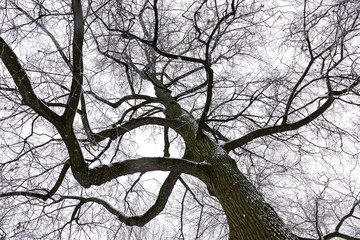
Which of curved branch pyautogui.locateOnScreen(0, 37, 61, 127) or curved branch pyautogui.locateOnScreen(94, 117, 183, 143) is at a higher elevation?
curved branch pyautogui.locateOnScreen(94, 117, 183, 143)

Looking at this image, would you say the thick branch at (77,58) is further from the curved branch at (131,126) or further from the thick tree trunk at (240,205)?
the thick tree trunk at (240,205)

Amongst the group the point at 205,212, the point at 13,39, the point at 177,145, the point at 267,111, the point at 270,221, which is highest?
the point at 177,145

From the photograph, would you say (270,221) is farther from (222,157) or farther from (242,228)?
(222,157)

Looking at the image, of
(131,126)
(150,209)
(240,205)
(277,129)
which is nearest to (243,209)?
(240,205)

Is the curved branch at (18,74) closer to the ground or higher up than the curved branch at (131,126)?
closer to the ground

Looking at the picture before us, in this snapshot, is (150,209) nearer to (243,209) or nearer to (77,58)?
(243,209)

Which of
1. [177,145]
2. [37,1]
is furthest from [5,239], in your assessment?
[177,145]

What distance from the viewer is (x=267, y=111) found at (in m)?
5.00

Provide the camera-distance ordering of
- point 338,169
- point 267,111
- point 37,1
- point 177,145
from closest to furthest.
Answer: point 37,1 → point 338,169 → point 267,111 → point 177,145

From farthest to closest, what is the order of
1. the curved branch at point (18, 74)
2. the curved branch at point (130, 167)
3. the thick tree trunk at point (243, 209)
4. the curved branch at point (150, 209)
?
the curved branch at point (150, 209) < the curved branch at point (130, 167) < the thick tree trunk at point (243, 209) < the curved branch at point (18, 74)

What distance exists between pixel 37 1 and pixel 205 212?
14.2 feet

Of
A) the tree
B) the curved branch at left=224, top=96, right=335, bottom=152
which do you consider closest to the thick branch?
the tree

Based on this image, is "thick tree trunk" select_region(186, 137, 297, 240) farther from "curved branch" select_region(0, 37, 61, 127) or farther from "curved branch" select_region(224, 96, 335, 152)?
"curved branch" select_region(0, 37, 61, 127)

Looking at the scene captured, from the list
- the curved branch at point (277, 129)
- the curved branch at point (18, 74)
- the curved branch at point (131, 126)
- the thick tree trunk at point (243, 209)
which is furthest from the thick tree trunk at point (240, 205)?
the curved branch at point (18, 74)
